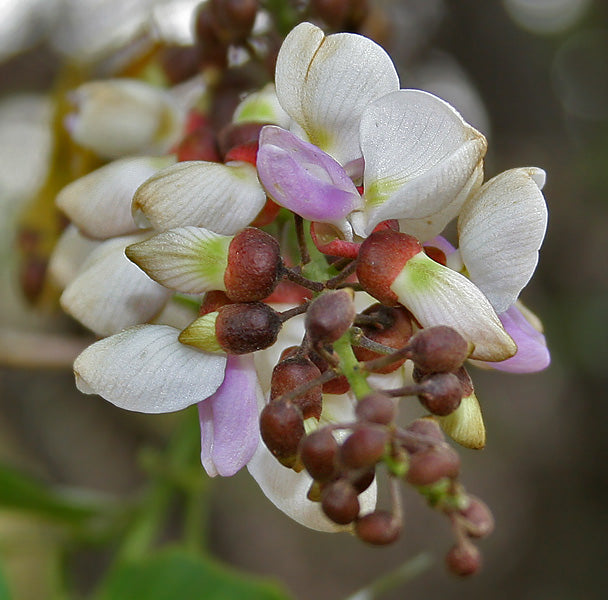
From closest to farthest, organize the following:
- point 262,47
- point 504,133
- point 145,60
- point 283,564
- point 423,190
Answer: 1. point 423,190
2. point 262,47
3. point 145,60
4. point 504,133
5. point 283,564

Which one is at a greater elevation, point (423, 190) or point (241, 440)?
point (423, 190)

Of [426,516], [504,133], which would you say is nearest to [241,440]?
[504,133]

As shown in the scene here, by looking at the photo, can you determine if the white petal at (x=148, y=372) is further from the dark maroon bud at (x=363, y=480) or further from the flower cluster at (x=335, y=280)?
the dark maroon bud at (x=363, y=480)

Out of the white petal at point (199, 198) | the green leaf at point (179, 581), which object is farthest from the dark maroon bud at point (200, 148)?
the green leaf at point (179, 581)

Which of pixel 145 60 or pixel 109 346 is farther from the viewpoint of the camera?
pixel 145 60

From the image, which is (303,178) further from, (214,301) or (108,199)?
(108,199)

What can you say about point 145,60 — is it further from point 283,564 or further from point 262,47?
point 283,564

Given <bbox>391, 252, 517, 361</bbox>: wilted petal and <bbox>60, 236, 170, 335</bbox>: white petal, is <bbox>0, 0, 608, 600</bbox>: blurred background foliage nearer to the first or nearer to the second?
<bbox>60, 236, 170, 335</bbox>: white petal

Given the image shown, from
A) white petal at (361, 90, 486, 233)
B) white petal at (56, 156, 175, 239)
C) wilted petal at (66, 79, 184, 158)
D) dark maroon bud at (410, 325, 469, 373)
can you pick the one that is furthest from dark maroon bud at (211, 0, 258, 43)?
dark maroon bud at (410, 325, 469, 373)
